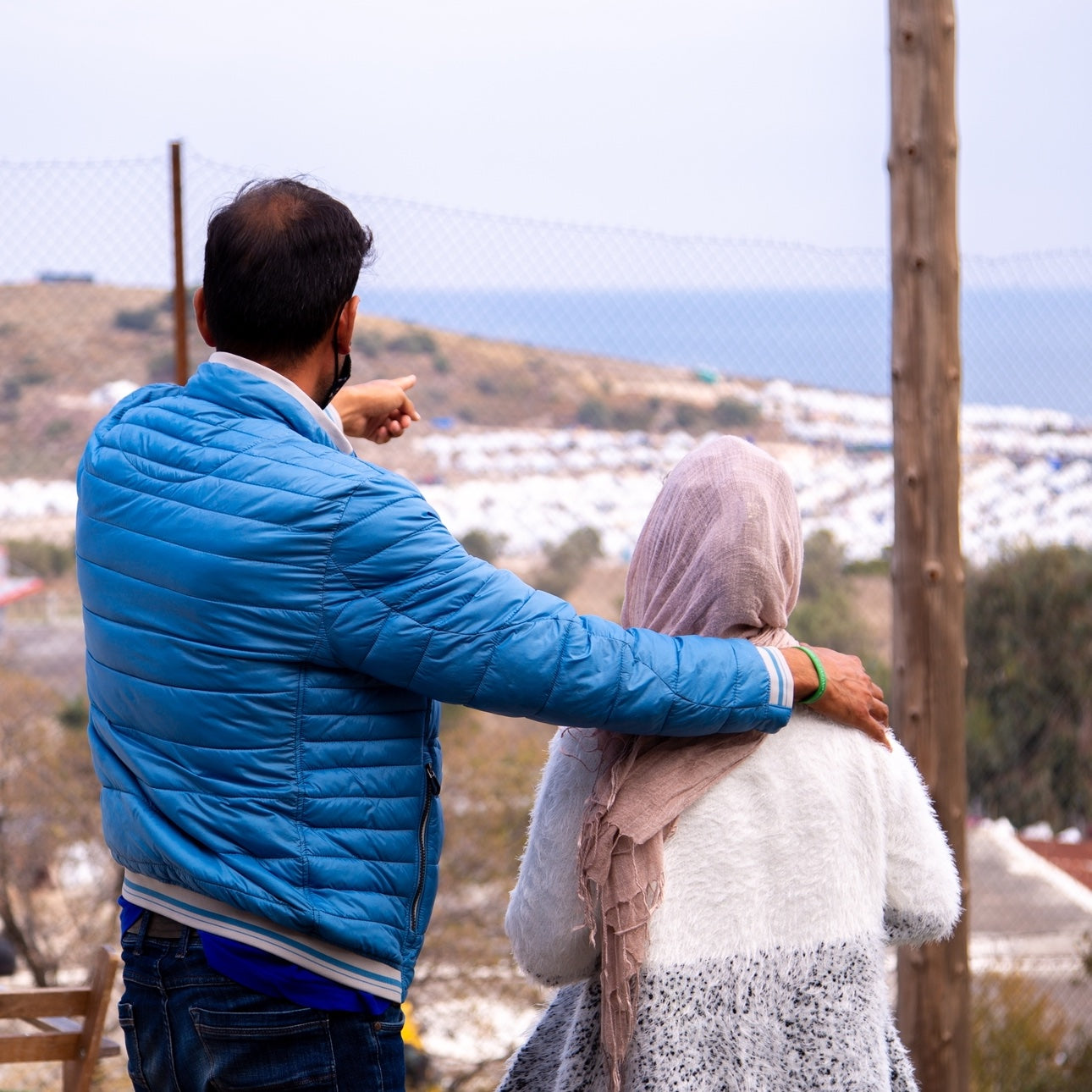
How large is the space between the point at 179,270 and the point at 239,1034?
2706 mm

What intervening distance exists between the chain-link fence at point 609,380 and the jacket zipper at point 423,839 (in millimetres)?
3122

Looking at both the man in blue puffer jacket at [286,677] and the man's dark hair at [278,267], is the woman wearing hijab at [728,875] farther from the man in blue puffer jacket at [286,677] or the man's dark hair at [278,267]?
the man's dark hair at [278,267]

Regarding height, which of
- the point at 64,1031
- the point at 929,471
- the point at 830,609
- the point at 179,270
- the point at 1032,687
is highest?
the point at 179,270

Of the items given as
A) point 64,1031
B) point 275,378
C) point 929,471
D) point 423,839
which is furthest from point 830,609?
point 275,378

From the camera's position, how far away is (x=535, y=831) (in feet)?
5.58

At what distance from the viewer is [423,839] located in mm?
1513

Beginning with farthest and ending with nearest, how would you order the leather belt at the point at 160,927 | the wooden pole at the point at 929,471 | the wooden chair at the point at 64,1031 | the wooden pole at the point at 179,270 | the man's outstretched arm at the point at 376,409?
the wooden pole at the point at 179,270, the wooden pole at the point at 929,471, the wooden chair at the point at 64,1031, the man's outstretched arm at the point at 376,409, the leather belt at the point at 160,927

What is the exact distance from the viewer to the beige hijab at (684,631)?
1.55 meters

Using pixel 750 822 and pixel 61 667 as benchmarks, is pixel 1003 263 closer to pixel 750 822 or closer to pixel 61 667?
pixel 750 822

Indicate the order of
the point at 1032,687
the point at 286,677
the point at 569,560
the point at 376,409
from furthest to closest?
the point at 1032,687
the point at 569,560
the point at 376,409
the point at 286,677

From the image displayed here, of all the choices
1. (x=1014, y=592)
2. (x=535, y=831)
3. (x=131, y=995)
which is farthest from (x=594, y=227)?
(x=1014, y=592)

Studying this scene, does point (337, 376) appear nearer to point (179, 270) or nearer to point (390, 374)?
point (179, 270)

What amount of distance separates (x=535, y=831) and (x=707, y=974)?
28 cm

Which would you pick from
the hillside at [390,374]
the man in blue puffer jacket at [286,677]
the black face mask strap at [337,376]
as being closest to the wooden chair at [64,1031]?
the man in blue puffer jacket at [286,677]
